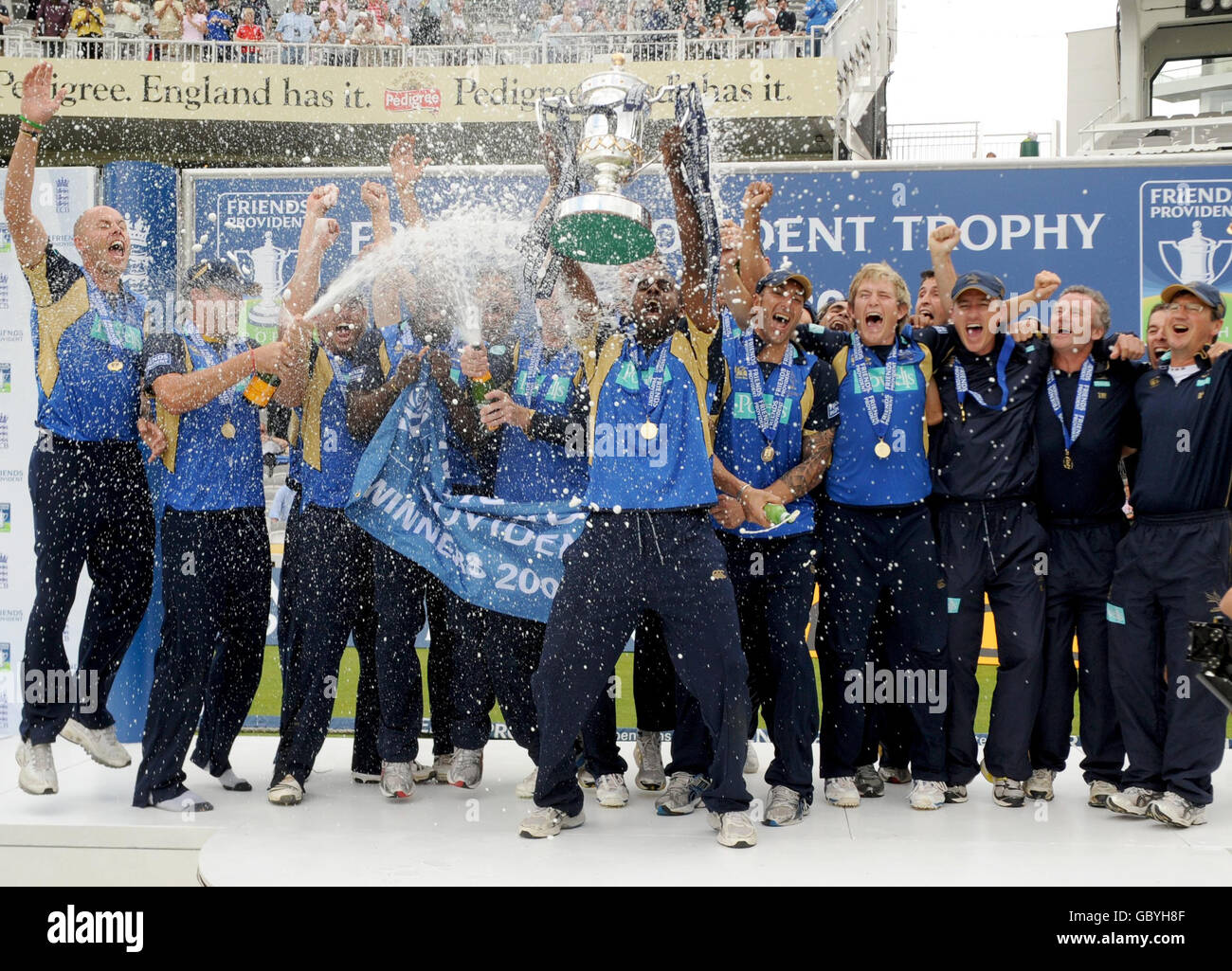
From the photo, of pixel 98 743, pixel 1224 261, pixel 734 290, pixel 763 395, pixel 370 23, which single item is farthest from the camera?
pixel 370 23

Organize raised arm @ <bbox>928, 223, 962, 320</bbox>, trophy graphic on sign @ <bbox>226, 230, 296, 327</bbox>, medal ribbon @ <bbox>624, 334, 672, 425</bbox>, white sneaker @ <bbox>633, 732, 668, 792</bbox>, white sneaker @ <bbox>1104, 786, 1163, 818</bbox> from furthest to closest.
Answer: trophy graphic on sign @ <bbox>226, 230, 296, 327</bbox>
white sneaker @ <bbox>633, 732, 668, 792</bbox>
raised arm @ <bbox>928, 223, 962, 320</bbox>
white sneaker @ <bbox>1104, 786, 1163, 818</bbox>
medal ribbon @ <bbox>624, 334, 672, 425</bbox>

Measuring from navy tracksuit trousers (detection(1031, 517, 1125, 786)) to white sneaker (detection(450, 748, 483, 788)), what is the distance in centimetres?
225

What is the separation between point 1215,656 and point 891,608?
1.38 meters

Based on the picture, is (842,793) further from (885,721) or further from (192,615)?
(192,615)

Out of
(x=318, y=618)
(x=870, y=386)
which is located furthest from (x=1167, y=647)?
(x=318, y=618)

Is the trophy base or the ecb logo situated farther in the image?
the ecb logo

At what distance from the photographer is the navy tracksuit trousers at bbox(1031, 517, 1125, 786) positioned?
469 cm

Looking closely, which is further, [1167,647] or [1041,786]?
[1041,786]

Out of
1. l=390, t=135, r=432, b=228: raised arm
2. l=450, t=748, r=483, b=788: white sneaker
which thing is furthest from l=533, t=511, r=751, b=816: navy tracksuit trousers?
l=390, t=135, r=432, b=228: raised arm

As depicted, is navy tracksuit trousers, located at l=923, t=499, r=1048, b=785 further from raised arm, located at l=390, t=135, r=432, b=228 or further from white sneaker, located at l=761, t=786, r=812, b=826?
raised arm, located at l=390, t=135, r=432, b=228

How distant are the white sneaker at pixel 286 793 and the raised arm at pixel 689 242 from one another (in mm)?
2374

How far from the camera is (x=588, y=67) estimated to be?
17594 mm

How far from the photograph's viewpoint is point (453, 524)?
499cm

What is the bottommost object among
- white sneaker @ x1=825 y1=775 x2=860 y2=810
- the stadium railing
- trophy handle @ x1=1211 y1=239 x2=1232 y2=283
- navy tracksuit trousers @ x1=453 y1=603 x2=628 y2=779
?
white sneaker @ x1=825 y1=775 x2=860 y2=810
